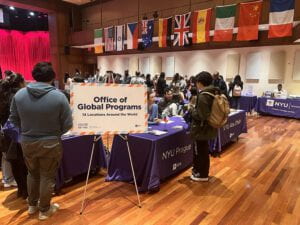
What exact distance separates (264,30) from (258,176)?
695 centimetres

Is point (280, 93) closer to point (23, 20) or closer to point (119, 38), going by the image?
point (119, 38)

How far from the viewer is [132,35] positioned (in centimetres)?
1022

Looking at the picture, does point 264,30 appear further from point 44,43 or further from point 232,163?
point 44,43

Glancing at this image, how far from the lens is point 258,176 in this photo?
350cm

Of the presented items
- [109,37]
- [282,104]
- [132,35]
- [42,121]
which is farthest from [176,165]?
[109,37]

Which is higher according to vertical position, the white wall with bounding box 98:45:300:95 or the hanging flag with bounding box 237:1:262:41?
the hanging flag with bounding box 237:1:262:41

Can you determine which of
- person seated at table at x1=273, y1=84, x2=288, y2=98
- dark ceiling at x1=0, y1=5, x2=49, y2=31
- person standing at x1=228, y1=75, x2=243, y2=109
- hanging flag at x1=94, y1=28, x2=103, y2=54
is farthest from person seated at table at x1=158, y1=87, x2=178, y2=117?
dark ceiling at x1=0, y1=5, x2=49, y2=31

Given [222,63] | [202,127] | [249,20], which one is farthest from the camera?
[222,63]

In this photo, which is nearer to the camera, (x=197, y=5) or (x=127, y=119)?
(x=127, y=119)

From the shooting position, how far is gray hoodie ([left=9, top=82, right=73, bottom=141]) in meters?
2.10

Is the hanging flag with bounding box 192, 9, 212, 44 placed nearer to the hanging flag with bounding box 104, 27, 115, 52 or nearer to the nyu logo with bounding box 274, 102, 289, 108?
the nyu logo with bounding box 274, 102, 289, 108

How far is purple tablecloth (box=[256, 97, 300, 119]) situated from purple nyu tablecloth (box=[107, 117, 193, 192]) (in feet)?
20.5

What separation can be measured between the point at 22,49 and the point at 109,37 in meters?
7.37

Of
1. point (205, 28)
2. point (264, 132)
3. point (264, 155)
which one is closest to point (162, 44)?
point (205, 28)
